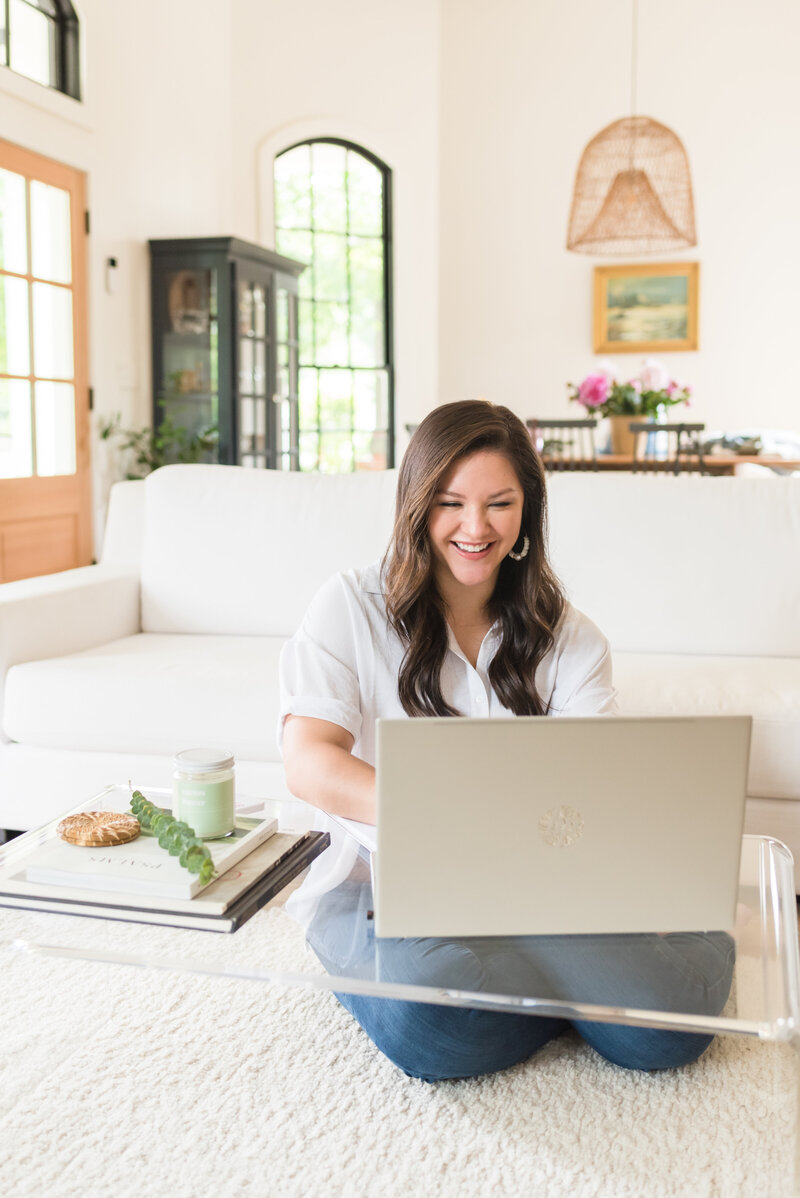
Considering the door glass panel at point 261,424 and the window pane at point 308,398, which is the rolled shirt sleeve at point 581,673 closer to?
the door glass panel at point 261,424

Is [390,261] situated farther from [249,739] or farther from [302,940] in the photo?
[302,940]

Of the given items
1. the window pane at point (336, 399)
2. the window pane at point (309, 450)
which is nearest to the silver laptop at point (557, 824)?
the window pane at point (309, 450)

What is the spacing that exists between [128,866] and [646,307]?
20.6 feet

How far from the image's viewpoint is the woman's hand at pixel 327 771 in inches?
55.3

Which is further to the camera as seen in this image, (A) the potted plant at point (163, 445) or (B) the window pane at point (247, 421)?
(B) the window pane at point (247, 421)

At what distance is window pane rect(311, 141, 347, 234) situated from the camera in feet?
22.6

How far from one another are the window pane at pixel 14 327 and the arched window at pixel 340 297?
2.35 metres

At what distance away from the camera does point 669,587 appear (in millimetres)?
2658

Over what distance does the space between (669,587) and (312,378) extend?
476 centimetres

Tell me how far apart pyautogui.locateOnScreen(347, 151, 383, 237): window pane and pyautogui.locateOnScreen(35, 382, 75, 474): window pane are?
2.68 m

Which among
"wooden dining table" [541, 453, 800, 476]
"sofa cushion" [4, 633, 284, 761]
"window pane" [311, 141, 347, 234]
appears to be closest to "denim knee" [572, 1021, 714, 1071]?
"sofa cushion" [4, 633, 284, 761]

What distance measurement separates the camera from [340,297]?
23.4 ft

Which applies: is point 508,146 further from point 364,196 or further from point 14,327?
point 14,327

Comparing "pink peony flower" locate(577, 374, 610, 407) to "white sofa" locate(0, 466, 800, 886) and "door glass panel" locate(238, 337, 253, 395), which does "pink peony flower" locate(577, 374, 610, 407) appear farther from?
"white sofa" locate(0, 466, 800, 886)
